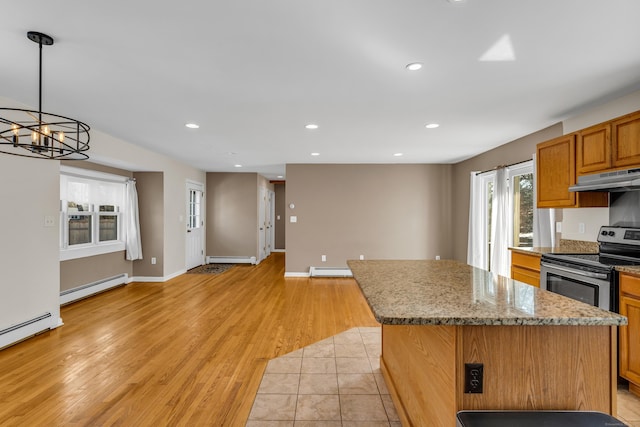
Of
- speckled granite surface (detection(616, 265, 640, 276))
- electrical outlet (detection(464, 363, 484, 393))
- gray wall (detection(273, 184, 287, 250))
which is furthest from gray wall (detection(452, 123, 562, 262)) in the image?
gray wall (detection(273, 184, 287, 250))

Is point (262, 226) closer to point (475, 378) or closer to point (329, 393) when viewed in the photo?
point (329, 393)

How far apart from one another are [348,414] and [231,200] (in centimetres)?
672

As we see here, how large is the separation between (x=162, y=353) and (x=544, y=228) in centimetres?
438

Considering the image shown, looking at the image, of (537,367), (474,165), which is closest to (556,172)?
(474,165)

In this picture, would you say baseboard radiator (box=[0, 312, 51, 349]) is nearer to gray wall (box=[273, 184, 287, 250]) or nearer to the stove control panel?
the stove control panel

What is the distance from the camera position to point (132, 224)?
226 inches

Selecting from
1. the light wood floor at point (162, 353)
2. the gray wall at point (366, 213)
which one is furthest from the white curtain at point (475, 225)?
the light wood floor at point (162, 353)

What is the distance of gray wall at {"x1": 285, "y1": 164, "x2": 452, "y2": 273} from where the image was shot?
6.64 metres

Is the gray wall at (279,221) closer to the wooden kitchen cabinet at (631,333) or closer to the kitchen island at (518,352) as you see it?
the wooden kitchen cabinet at (631,333)

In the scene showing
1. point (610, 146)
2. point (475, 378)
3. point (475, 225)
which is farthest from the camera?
point (475, 225)

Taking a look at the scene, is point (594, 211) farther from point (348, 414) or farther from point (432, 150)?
point (348, 414)

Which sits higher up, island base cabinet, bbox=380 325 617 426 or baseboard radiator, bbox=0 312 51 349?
island base cabinet, bbox=380 325 617 426

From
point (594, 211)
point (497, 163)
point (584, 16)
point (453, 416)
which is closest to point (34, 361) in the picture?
point (453, 416)

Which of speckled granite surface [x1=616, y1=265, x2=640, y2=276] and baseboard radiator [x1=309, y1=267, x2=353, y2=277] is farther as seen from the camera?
baseboard radiator [x1=309, y1=267, x2=353, y2=277]
